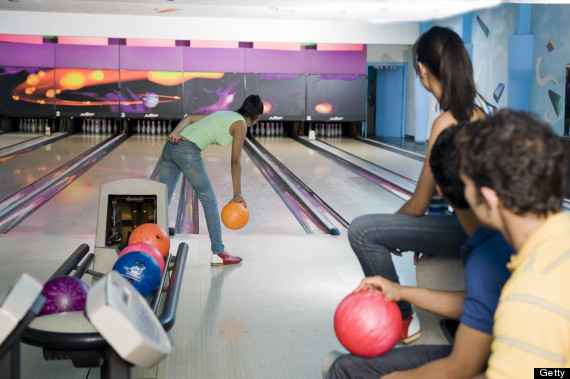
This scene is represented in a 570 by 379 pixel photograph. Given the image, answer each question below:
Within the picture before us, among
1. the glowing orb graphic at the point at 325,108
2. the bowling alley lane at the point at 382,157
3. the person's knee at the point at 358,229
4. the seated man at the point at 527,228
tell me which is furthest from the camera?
the glowing orb graphic at the point at 325,108

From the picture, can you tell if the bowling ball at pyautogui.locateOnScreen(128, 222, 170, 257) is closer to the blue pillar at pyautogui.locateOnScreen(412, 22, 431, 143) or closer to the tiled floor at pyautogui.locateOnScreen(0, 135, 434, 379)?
the tiled floor at pyautogui.locateOnScreen(0, 135, 434, 379)

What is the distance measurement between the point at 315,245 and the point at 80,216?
1.92m

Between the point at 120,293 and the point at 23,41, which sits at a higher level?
the point at 23,41

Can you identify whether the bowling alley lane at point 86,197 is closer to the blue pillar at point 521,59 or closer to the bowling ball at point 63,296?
the bowling ball at point 63,296

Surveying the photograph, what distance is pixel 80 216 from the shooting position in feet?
16.6

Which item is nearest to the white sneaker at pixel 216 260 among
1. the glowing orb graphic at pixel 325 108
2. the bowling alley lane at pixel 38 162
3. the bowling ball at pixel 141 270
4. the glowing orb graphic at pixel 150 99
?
the bowling ball at pixel 141 270

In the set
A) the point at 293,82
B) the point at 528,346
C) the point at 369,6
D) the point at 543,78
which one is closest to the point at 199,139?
the point at 528,346

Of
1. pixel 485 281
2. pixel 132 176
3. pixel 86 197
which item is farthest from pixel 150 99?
Result: pixel 485 281

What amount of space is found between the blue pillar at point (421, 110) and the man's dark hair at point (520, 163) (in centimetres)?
1069

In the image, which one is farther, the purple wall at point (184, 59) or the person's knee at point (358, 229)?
the purple wall at point (184, 59)

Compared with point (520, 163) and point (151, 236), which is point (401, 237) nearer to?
point (520, 163)

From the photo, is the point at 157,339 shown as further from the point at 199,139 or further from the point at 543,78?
the point at 543,78

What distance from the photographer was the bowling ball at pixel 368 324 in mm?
1592

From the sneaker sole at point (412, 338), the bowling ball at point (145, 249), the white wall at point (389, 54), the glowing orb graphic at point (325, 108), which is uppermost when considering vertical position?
the white wall at point (389, 54)
